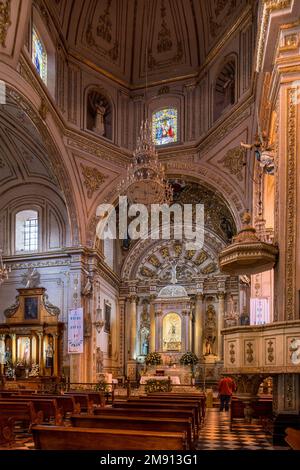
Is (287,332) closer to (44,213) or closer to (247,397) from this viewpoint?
(247,397)

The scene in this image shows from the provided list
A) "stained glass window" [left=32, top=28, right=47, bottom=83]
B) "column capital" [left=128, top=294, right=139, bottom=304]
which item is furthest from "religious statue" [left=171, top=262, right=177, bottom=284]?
Answer: "stained glass window" [left=32, top=28, right=47, bottom=83]

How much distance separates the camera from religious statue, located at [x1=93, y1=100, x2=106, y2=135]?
2281 cm

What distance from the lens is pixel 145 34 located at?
77.7 feet

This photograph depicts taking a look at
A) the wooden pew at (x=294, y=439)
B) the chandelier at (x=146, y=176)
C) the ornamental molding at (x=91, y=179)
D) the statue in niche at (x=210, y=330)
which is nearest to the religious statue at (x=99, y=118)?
the ornamental molding at (x=91, y=179)

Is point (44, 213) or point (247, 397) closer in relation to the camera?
point (247, 397)

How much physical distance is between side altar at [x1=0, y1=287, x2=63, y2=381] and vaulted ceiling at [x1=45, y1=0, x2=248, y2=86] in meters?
10.3

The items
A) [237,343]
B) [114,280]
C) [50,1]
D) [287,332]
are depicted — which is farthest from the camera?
[114,280]

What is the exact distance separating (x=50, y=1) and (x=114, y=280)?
43.9 ft

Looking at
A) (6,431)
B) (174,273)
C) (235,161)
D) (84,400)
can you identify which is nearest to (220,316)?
(174,273)

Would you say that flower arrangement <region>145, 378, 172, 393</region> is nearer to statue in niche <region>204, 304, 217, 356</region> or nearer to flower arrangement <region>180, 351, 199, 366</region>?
flower arrangement <region>180, 351, 199, 366</region>

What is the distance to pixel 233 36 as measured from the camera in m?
20.2

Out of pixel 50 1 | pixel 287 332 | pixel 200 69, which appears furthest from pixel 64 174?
pixel 287 332

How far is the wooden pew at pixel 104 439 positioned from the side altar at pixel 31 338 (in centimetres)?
1643

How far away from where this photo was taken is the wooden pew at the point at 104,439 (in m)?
4.38
